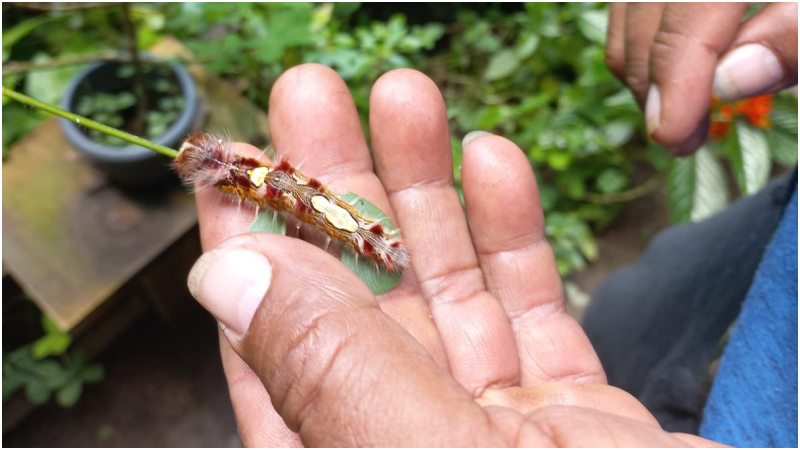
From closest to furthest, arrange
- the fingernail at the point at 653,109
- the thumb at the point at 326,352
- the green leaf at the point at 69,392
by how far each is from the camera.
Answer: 1. the thumb at the point at 326,352
2. the fingernail at the point at 653,109
3. the green leaf at the point at 69,392

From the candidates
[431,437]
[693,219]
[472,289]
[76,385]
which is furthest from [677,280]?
[76,385]

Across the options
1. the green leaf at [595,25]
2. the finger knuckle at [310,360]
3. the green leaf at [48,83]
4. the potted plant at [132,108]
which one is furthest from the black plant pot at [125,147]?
the green leaf at [595,25]

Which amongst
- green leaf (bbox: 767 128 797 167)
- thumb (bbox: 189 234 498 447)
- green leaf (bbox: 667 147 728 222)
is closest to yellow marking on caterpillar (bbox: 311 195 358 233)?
thumb (bbox: 189 234 498 447)

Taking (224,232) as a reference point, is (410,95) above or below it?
above

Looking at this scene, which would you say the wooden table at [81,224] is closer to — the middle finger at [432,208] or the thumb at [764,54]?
the middle finger at [432,208]

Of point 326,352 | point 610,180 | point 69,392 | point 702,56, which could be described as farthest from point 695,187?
point 69,392

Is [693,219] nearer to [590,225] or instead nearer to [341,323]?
[590,225]
